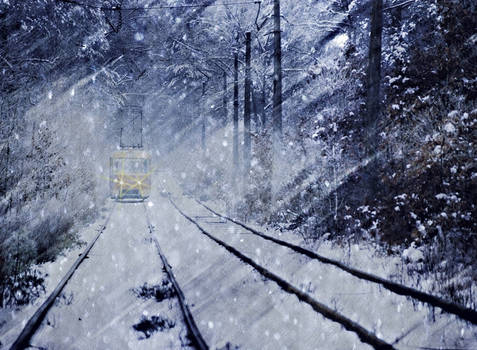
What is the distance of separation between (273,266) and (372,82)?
6.15 meters

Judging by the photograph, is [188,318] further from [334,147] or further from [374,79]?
[374,79]

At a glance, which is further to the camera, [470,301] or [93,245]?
[93,245]

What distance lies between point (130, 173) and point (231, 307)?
799 inches

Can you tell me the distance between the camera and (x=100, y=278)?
871 centimetres

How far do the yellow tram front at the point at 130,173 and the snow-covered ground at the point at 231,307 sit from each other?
14.8 metres

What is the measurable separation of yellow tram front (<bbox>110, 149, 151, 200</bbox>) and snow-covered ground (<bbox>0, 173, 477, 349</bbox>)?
1482 centimetres

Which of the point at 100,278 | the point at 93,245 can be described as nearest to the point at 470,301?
the point at 100,278

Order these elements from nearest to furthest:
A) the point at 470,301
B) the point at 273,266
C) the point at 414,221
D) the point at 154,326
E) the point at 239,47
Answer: the point at 154,326
the point at 470,301
the point at 273,266
the point at 414,221
the point at 239,47

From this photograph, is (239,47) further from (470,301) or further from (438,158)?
(470,301)

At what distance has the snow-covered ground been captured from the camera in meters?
5.46

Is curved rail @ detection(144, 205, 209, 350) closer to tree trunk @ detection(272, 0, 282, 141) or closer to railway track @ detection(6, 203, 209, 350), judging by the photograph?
railway track @ detection(6, 203, 209, 350)

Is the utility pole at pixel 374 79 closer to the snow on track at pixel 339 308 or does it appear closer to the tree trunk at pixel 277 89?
the snow on track at pixel 339 308

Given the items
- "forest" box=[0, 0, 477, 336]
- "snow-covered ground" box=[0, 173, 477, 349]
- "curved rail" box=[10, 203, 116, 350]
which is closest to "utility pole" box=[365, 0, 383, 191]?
"forest" box=[0, 0, 477, 336]

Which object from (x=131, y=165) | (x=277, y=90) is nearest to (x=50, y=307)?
(x=277, y=90)
